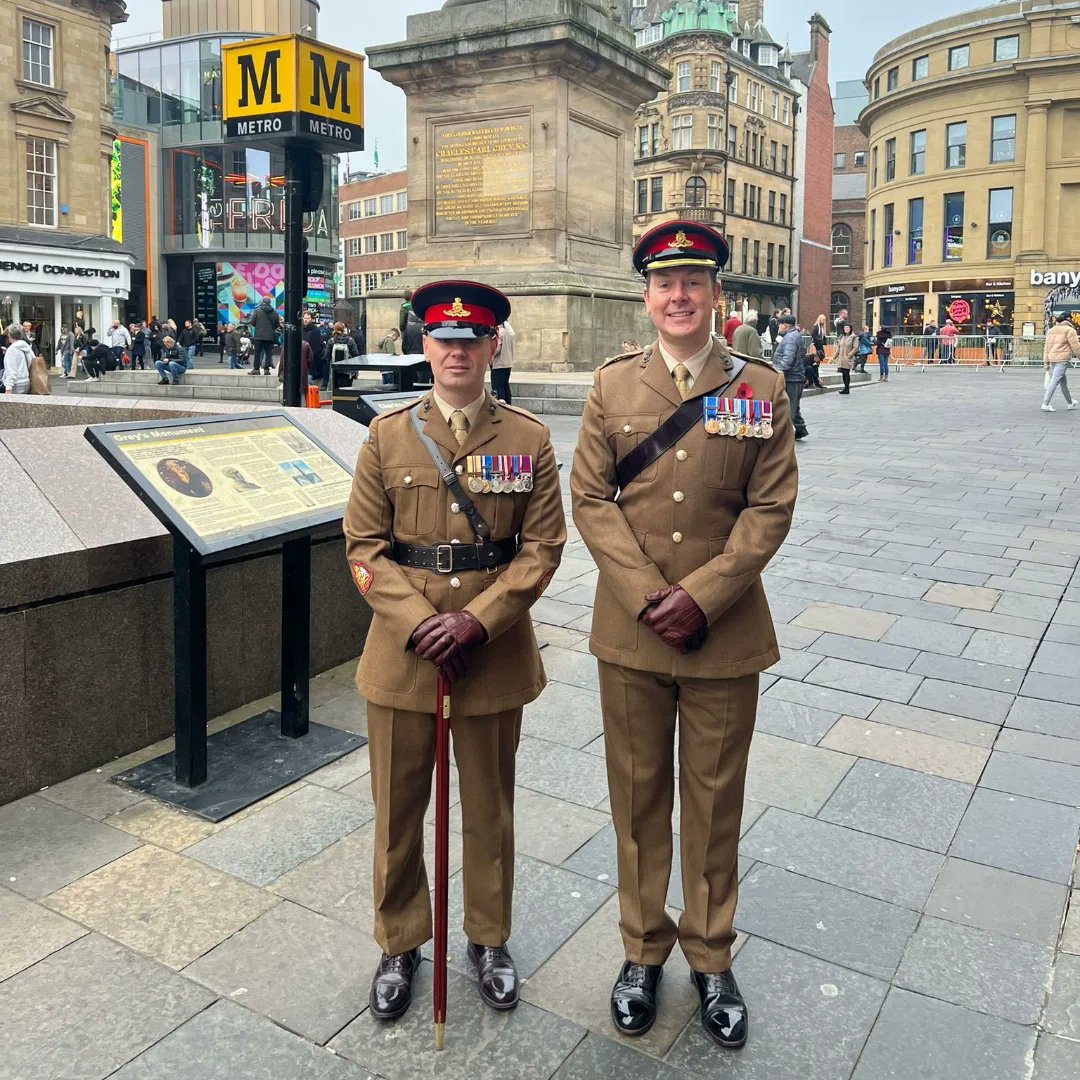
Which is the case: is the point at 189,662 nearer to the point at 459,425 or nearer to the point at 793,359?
the point at 459,425

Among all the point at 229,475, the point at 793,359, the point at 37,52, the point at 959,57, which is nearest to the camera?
the point at 229,475

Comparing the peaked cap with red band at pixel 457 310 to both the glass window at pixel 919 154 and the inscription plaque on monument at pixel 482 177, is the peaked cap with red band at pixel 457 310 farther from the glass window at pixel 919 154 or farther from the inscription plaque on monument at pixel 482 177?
the glass window at pixel 919 154

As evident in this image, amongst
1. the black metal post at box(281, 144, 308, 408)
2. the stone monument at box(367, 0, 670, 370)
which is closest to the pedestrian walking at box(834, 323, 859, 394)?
the stone monument at box(367, 0, 670, 370)

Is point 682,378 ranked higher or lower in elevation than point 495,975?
higher

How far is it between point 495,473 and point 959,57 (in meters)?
65.7

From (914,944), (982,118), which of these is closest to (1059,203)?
(982,118)

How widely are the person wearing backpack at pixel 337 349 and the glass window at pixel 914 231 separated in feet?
145

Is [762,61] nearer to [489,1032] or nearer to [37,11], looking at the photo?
[37,11]

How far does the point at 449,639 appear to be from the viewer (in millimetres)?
2893

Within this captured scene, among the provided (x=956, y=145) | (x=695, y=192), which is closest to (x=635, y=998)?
(x=956, y=145)

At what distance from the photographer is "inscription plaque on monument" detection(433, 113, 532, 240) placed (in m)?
18.8

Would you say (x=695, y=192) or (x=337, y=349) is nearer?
(x=337, y=349)

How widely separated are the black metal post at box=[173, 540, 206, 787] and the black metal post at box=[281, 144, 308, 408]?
4.77 m

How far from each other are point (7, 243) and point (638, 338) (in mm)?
25692
